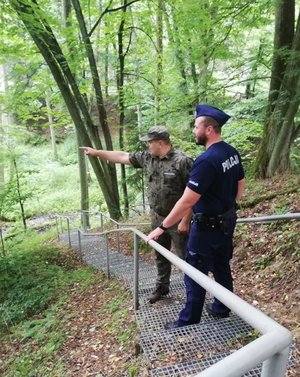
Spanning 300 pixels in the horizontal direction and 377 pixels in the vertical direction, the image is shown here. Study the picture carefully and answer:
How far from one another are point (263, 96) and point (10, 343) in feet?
34.0

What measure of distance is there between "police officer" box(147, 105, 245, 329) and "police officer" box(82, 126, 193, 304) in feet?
1.90

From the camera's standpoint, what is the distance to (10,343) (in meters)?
5.46

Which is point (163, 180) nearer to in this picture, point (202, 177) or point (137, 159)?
point (137, 159)

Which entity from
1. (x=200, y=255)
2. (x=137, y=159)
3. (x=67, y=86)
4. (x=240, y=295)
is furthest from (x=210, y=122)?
(x=67, y=86)

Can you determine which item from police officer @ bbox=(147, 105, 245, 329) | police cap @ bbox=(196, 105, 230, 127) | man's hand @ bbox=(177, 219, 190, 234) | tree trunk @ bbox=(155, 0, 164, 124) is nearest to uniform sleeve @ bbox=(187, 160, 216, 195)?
police officer @ bbox=(147, 105, 245, 329)

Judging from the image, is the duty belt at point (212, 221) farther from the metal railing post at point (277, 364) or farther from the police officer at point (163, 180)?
the metal railing post at point (277, 364)

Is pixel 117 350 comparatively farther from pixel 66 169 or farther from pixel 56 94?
pixel 66 169

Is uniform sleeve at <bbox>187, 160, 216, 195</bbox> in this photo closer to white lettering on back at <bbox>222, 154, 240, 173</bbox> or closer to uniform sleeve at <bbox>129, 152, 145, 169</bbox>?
white lettering on back at <bbox>222, 154, 240, 173</bbox>

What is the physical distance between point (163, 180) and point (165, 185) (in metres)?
0.06

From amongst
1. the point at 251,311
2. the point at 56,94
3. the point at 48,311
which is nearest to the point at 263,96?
the point at 56,94

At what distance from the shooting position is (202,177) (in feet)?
8.82

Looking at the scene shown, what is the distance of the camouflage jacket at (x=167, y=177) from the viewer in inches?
147

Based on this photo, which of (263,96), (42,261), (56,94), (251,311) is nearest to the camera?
(251,311)

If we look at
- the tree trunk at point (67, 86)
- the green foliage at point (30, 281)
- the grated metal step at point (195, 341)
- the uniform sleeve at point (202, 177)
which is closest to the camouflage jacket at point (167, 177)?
the uniform sleeve at point (202, 177)
